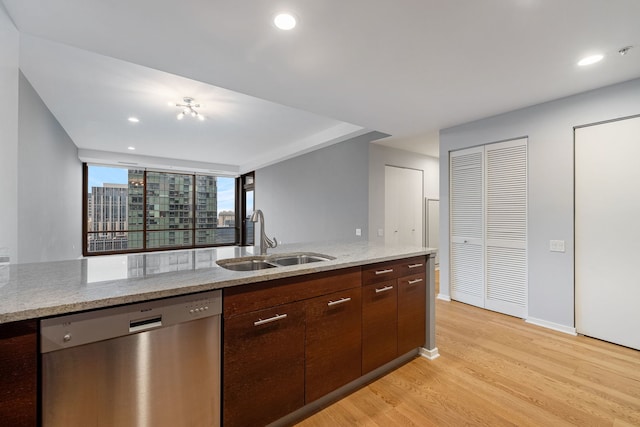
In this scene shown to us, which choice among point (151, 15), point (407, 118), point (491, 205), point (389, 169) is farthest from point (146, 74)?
point (491, 205)

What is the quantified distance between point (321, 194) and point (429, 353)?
12.0 feet

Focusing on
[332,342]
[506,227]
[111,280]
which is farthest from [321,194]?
[111,280]

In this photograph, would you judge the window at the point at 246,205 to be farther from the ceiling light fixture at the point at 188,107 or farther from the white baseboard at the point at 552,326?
the white baseboard at the point at 552,326

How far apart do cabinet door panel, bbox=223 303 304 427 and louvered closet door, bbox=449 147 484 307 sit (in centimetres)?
302

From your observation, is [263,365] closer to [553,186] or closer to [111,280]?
[111,280]

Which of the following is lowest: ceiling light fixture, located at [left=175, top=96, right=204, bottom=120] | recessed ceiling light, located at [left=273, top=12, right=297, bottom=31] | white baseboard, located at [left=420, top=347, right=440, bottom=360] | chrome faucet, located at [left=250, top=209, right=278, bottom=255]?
white baseboard, located at [left=420, top=347, right=440, bottom=360]

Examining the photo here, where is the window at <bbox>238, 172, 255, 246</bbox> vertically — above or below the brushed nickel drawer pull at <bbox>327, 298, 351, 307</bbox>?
above

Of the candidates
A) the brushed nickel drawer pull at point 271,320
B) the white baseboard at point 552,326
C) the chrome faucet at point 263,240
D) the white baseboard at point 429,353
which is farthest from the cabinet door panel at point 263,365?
the white baseboard at point 552,326

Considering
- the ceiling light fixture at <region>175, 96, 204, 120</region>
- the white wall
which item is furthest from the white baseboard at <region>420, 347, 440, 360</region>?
the ceiling light fixture at <region>175, 96, 204, 120</region>

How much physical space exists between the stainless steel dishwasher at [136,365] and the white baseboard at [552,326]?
345 cm

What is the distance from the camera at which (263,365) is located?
1448 mm

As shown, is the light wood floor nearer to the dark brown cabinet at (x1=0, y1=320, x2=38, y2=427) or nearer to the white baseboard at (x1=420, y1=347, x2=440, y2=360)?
the white baseboard at (x1=420, y1=347, x2=440, y2=360)

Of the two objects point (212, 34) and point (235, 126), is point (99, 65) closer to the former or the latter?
point (212, 34)

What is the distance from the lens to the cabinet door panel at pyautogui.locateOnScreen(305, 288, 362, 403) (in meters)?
1.65
